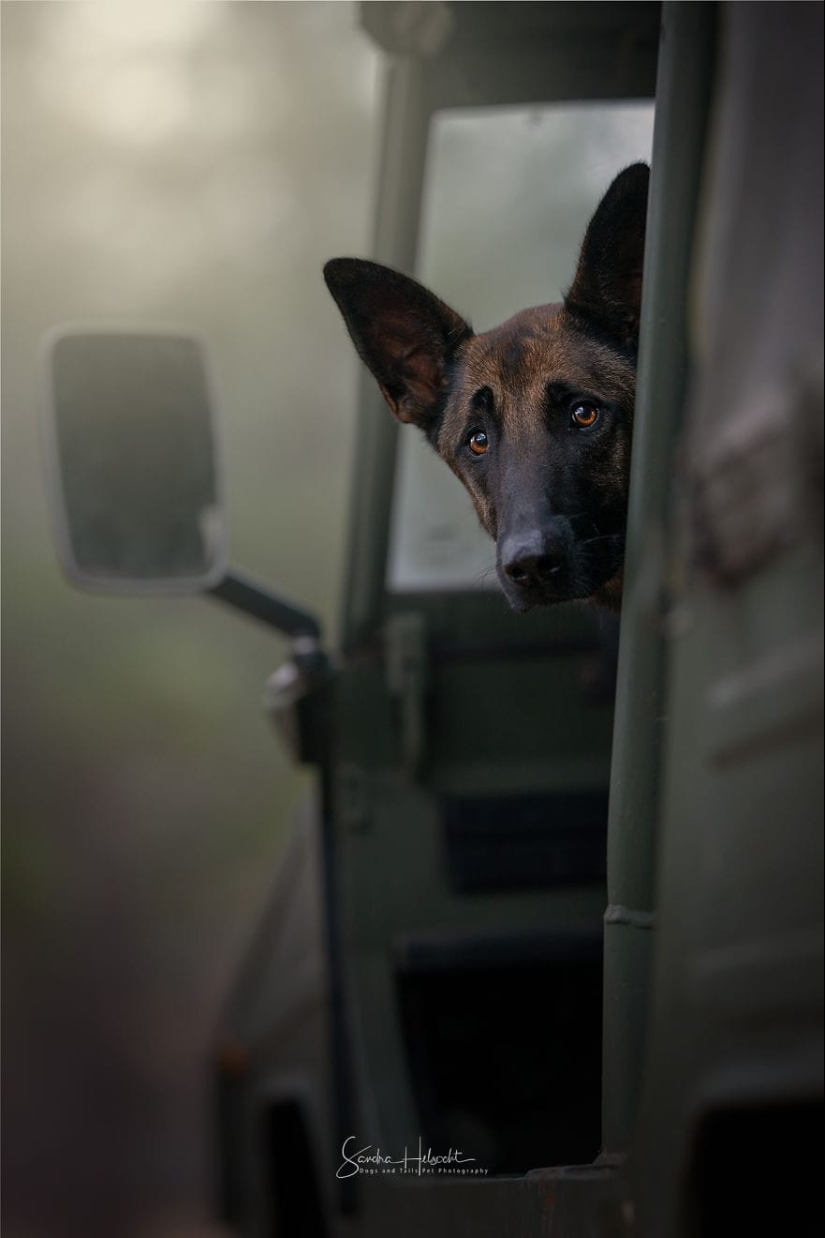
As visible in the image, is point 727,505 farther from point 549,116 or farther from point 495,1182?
point 549,116

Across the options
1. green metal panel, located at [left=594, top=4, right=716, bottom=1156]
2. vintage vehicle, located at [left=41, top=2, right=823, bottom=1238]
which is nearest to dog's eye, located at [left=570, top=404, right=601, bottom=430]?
vintage vehicle, located at [left=41, top=2, right=823, bottom=1238]

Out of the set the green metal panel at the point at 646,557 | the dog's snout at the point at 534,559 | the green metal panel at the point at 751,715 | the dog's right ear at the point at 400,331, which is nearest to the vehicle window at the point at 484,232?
the dog's right ear at the point at 400,331

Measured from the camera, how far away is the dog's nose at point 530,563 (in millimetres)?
1960

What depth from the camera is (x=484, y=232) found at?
9.27ft

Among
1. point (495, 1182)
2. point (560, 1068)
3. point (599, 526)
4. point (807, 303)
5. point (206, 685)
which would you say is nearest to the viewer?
point (807, 303)

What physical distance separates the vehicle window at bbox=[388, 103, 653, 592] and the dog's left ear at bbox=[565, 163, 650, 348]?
7.2 inches

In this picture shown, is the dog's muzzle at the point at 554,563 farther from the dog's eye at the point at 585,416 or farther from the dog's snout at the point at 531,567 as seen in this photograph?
the dog's eye at the point at 585,416

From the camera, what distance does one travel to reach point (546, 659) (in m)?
2.96

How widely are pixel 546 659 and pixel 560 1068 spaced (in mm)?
945

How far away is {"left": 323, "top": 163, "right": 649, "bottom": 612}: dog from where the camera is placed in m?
1.99

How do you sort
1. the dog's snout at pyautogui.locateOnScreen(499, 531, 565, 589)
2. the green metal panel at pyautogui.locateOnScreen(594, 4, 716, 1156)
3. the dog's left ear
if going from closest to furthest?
the green metal panel at pyautogui.locateOnScreen(594, 4, 716, 1156) < the dog's left ear < the dog's snout at pyautogui.locateOnScreen(499, 531, 565, 589)

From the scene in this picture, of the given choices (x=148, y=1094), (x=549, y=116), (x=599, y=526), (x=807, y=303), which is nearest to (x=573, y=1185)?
(x=807, y=303)

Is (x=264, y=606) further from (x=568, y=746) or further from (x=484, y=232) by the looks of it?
(x=484, y=232)

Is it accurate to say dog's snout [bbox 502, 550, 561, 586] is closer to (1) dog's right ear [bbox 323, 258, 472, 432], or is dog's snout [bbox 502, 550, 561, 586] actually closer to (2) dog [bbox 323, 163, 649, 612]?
(2) dog [bbox 323, 163, 649, 612]
